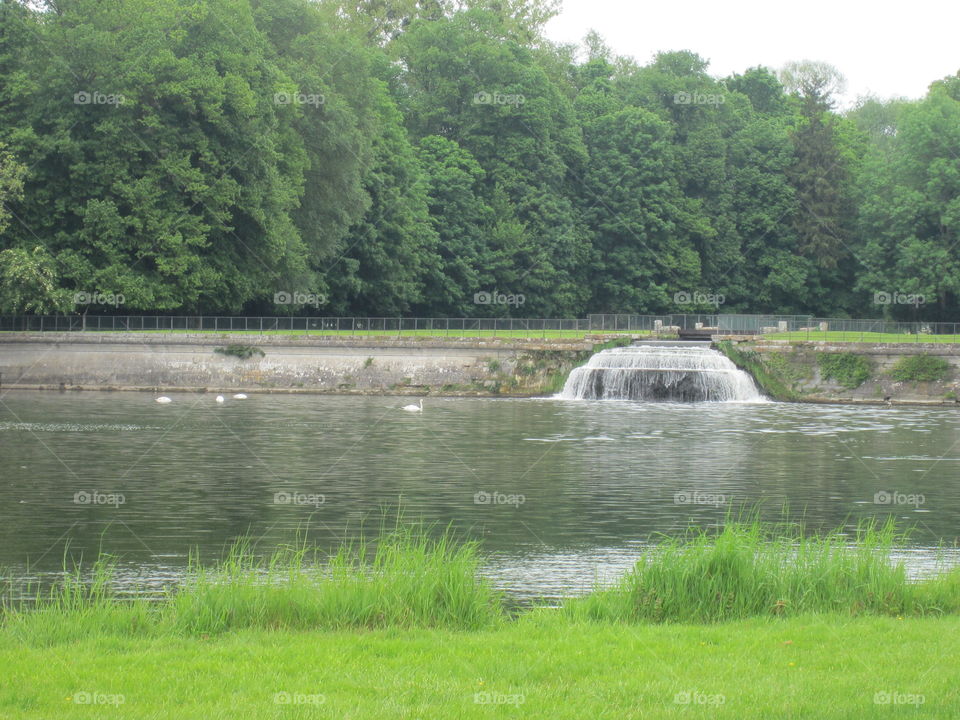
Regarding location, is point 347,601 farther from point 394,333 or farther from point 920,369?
point 394,333

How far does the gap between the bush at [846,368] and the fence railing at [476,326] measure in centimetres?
365

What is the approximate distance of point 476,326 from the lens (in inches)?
2323

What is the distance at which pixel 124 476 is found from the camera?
76.3 ft

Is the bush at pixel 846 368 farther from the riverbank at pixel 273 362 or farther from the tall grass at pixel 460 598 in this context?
the tall grass at pixel 460 598

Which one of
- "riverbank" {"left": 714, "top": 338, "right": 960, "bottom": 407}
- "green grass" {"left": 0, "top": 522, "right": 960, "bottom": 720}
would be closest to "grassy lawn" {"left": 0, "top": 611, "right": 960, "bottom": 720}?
"green grass" {"left": 0, "top": 522, "right": 960, "bottom": 720}

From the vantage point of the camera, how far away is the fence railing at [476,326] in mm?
50094

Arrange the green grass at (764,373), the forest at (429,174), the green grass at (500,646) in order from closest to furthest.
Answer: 1. the green grass at (500,646)
2. the green grass at (764,373)
3. the forest at (429,174)

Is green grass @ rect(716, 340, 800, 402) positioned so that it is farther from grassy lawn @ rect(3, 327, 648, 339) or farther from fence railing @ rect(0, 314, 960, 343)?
grassy lawn @ rect(3, 327, 648, 339)

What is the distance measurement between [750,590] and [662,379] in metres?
34.7

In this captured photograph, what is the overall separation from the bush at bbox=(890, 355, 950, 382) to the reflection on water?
4861 mm

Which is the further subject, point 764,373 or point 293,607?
point 764,373

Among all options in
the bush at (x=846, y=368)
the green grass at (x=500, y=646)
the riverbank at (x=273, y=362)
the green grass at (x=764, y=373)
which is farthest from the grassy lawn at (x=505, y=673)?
the riverbank at (x=273, y=362)

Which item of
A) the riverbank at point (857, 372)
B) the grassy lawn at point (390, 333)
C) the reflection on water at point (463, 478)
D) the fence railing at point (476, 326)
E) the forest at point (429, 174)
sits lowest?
the reflection on water at point (463, 478)

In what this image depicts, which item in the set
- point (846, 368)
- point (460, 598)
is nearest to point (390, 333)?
point (846, 368)
